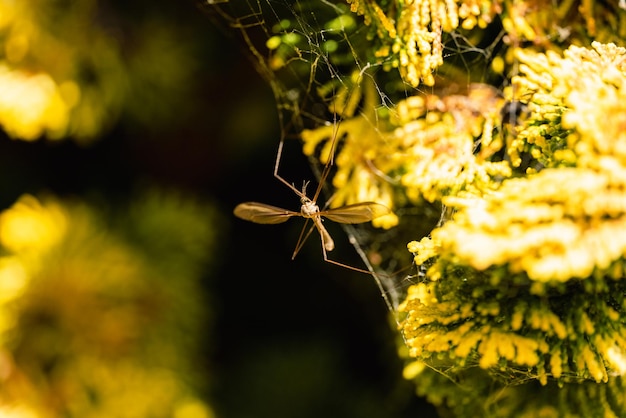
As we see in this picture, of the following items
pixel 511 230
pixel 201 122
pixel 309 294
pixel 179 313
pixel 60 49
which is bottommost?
pixel 309 294

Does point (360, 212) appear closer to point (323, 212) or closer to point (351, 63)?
point (323, 212)

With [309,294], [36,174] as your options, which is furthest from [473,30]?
[36,174]

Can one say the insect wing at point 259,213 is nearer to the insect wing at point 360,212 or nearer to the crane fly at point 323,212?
the crane fly at point 323,212

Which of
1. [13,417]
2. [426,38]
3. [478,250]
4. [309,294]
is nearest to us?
[478,250]

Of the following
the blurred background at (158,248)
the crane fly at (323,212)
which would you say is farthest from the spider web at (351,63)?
the blurred background at (158,248)

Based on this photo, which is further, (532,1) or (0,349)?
(0,349)

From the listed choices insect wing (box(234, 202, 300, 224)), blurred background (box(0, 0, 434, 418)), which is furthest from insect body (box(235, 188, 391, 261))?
blurred background (box(0, 0, 434, 418))

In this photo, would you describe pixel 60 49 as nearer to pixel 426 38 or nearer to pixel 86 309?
pixel 86 309
